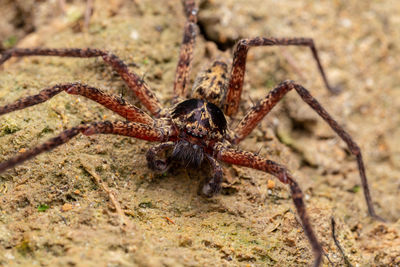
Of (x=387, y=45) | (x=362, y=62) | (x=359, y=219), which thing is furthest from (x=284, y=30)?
(x=359, y=219)

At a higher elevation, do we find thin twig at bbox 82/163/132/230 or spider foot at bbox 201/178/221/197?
spider foot at bbox 201/178/221/197

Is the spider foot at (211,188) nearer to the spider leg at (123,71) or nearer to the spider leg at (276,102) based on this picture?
the spider leg at (276,102)

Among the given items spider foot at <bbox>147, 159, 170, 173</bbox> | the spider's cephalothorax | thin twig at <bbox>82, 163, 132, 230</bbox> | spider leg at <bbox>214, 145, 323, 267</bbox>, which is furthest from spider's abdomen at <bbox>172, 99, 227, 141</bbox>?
thin twig at <bbox>82, 163, 132, 230</bbox>

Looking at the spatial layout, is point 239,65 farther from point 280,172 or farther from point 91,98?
point 91,98

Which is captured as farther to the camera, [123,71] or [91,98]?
[123,71]

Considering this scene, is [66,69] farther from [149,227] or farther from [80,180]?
[149,227]

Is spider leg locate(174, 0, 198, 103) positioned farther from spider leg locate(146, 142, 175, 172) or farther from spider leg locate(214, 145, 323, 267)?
spider leg locate(214, 145, 323, 267)

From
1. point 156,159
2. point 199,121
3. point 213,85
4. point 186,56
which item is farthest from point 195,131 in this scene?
point 186,56
